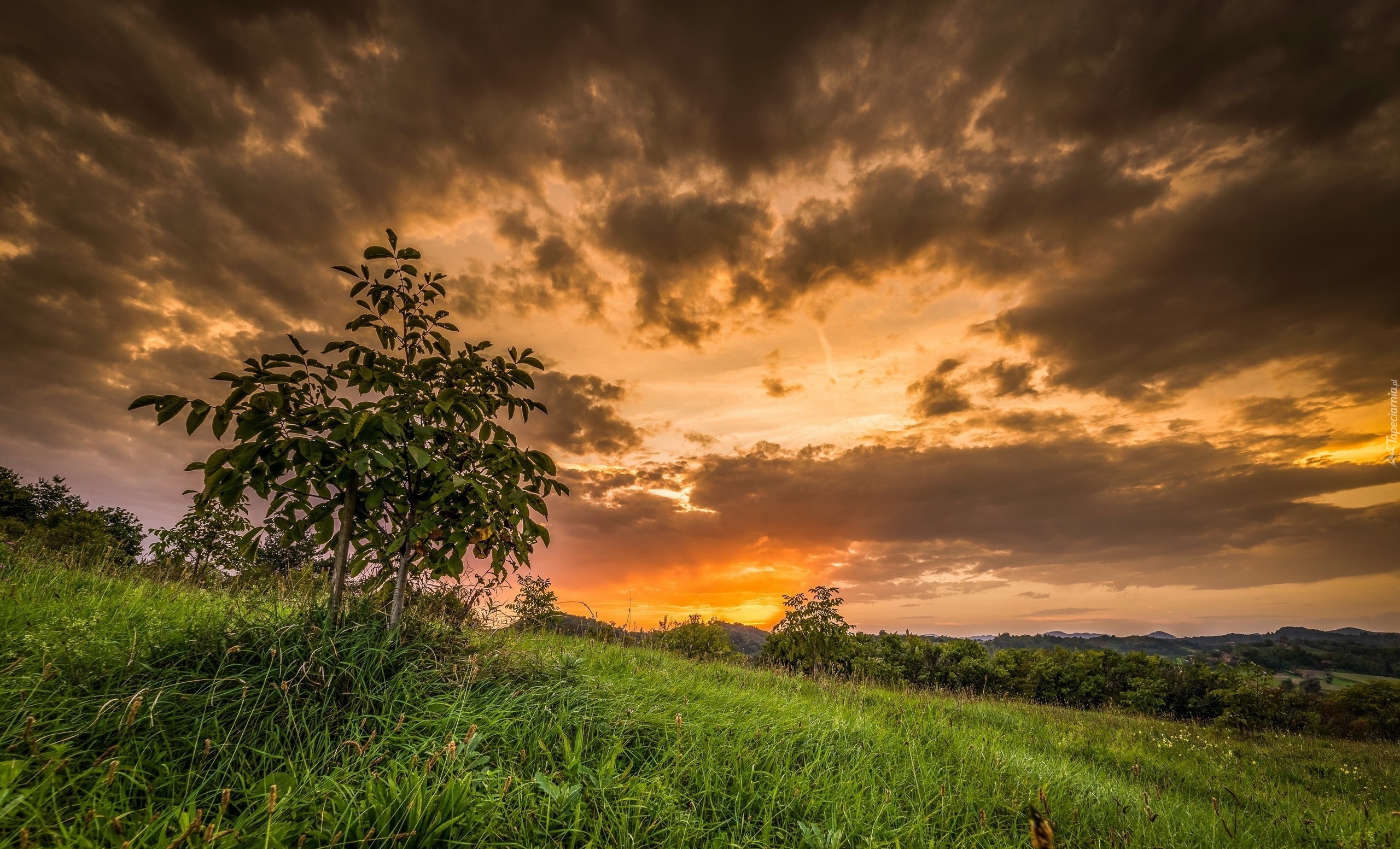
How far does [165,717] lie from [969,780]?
20.5ft

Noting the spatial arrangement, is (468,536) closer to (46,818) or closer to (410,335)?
(410,335)

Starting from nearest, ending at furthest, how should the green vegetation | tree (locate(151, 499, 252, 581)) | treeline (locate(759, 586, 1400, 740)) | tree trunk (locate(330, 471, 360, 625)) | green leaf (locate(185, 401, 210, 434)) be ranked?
green leaf (locate(185, 401, 210, 434)), tree trunk (locate(330, 471, 360, 625)), tree (locate(151, 499, 252, 581)), treeline (locate(759, 586, 1400, 740)), the green vegetation

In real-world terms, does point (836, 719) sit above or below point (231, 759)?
below

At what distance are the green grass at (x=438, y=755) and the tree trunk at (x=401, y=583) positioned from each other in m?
0.22

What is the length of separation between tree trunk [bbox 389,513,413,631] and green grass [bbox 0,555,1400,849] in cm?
22

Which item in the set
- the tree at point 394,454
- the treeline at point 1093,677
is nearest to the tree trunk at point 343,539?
the tree at point 394,454

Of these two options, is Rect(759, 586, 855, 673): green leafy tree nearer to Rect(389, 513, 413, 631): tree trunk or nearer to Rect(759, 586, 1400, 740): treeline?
Rect(759, 586, 1400, 740): treeline

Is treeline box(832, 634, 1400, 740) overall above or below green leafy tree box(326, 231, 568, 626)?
below

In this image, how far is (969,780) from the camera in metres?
4.93

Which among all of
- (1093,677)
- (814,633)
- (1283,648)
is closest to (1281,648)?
(1283,648)

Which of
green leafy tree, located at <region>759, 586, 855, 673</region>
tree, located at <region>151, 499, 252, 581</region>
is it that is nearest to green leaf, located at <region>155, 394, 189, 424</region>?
tree, located at <region>151, 499, 252, 581</region>

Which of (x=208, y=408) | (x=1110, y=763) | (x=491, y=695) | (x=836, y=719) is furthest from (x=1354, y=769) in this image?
(x=208, y=408)

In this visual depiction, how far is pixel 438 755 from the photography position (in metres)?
3.00

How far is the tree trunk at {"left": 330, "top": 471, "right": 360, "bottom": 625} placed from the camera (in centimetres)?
425
